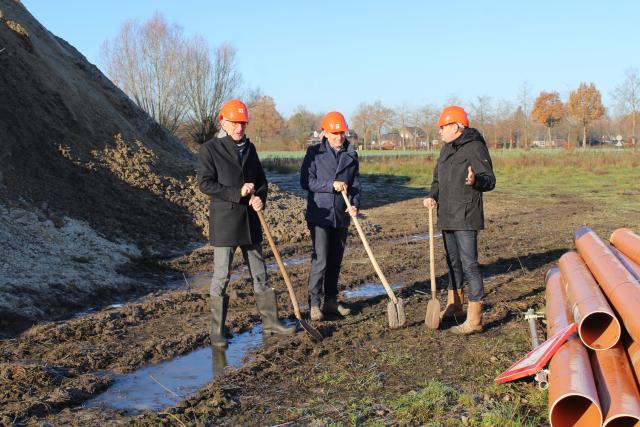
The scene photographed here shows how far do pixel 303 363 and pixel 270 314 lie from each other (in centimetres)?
102

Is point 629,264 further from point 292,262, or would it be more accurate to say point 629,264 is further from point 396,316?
point 292,262

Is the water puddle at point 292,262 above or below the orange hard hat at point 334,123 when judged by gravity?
below

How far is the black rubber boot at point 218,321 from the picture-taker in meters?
6.20

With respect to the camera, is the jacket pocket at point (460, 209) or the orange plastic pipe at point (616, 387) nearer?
the orange plastic pipe at point (616, 387)

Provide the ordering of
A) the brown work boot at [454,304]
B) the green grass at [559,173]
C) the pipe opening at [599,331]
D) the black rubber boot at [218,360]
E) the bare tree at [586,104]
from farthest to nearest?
the bare tree at [586,104]
the green grass at [559,173]
the brown work boot at [454,304]
the black rubber boot at [218,360]
the pipe opening at [599,331]

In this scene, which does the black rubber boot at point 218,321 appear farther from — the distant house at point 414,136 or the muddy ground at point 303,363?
the distant house at point 414,136

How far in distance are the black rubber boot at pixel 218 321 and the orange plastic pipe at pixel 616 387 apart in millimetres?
3323

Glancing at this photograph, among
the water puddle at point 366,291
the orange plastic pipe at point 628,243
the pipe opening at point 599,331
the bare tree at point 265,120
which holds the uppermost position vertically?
the bare tree at point 265,120

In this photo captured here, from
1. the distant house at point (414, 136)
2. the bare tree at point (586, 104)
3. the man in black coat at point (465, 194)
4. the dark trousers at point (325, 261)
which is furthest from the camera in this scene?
the distant house at point (414, 136)

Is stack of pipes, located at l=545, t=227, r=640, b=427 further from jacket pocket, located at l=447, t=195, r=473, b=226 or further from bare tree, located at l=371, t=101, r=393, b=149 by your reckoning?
bare tree, located at l=371, t=101, r=393, b=149

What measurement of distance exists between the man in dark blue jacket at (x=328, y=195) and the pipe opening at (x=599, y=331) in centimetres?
283

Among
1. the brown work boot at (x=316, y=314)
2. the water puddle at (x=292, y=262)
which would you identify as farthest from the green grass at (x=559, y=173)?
the brown work boot at (x=316, y=314)

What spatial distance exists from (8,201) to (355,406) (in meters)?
7.42

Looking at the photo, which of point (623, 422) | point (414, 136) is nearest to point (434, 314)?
point (623, 422)
